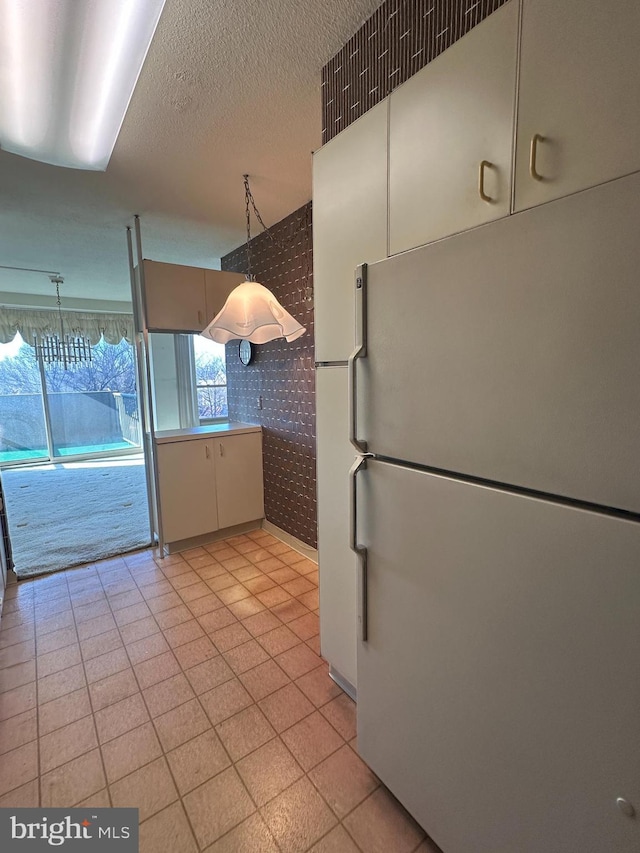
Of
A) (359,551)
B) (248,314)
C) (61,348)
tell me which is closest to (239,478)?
(248,314)

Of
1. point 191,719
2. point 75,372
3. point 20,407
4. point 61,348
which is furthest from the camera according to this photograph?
point 75,372

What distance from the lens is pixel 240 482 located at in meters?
3.27

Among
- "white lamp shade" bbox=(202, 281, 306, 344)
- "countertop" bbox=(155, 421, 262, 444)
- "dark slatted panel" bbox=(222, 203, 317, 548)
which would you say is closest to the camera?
"white lamp shade" bbox=(202, 281, 306, 344)

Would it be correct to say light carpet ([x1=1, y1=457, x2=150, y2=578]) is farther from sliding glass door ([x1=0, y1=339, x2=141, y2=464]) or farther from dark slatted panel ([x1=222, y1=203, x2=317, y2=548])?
dark slatted panel ([x1=222, y1=203, x2=317, y2=548])

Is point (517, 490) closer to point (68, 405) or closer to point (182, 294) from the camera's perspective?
point (182, 294)

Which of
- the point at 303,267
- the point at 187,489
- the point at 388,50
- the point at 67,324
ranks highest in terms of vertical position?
the point at 388,50

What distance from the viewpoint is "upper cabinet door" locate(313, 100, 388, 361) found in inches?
49.1

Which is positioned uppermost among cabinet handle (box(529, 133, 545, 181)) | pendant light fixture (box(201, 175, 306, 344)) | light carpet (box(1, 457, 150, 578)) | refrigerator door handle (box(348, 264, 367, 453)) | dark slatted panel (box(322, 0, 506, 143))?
dark slatted panel (box(322, 0, 506, 143))

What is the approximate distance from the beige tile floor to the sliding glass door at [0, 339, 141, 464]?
4.39 meters

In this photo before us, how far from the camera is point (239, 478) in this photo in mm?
3260

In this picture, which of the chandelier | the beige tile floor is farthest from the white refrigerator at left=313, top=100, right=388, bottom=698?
the chandelier

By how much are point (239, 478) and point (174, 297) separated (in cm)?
153

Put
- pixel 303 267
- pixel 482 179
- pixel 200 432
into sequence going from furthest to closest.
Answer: pixel 200 432 < pixel 303 267 < pixel 482 179

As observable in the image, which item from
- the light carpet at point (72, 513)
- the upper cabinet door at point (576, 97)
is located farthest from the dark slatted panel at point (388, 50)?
the light carpet at point (72, 513)
